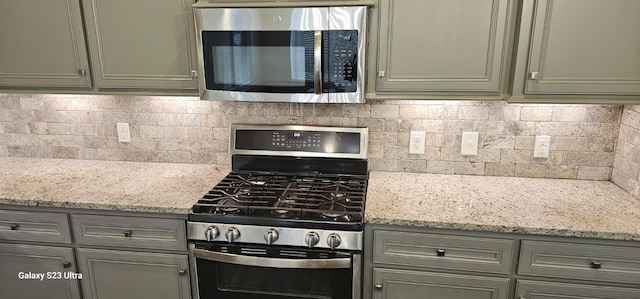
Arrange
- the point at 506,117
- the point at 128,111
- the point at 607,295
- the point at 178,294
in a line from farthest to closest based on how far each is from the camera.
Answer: the point at 128,111 → the point at 506,117 → the point at 178,294 → the point at 607,295

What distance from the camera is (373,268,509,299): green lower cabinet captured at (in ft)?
5.40

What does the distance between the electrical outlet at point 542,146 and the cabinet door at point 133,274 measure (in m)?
1.78

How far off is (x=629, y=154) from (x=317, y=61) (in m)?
1.50

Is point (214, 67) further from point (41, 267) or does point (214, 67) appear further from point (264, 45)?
point (41, 267)

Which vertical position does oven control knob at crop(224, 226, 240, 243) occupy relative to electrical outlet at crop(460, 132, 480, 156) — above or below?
below

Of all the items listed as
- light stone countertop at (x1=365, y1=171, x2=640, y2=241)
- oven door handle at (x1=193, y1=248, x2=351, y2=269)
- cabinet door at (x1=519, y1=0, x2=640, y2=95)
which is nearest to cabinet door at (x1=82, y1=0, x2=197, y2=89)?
oven door handle at (x1=193, y1=248, x2=351, y2=269)

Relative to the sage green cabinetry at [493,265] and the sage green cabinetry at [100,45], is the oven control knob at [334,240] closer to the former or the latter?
the sage green cabinetry at [493,265]

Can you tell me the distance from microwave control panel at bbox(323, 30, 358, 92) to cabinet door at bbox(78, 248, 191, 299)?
102cm

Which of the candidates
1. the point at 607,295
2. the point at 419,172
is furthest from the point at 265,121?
the point at 607,295

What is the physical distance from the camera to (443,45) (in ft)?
5.64

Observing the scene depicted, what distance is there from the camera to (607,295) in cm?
158

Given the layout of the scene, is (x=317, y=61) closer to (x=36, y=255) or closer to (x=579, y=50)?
(x=579, y=50)

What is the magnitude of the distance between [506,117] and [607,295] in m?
0.88

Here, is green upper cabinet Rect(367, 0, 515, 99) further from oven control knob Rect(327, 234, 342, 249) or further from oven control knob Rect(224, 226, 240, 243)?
oven control knob Rect(224, 226, 240, 243)
